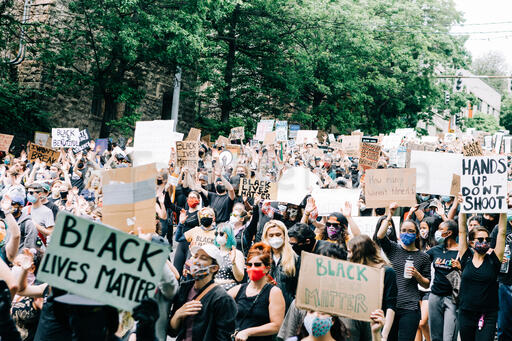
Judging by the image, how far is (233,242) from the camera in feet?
23.9

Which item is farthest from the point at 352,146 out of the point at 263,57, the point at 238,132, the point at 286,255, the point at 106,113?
the point at 286,255

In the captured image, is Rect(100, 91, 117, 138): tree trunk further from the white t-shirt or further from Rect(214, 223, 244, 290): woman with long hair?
Rect(214, 223, 244, 290): woman with long hair

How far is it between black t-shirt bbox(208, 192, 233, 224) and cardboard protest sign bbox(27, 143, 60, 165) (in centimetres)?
555

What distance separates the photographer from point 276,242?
20.2 feet

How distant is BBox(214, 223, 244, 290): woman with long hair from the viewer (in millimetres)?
6464

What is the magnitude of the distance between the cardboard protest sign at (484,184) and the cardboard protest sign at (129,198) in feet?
11.8

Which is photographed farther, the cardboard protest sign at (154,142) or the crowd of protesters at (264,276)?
the cardboard protest sign at (154,142)

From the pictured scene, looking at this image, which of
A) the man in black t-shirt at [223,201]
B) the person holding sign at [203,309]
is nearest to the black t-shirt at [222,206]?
the man in black t-shirt at [223,201]

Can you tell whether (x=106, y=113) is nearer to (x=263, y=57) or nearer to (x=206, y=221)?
(x=263, y=57)

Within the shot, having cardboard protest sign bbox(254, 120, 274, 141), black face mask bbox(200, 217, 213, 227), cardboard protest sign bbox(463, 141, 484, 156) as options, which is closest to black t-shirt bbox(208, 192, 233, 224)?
black face mask bbox(200, 217, 213, 227)

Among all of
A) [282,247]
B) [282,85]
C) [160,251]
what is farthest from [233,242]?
[282,85]

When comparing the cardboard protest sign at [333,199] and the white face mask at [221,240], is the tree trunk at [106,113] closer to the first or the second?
the cardboard protest sign at [333,199]

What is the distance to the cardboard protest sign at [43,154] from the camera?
47.0ft

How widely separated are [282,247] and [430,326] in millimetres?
2349
